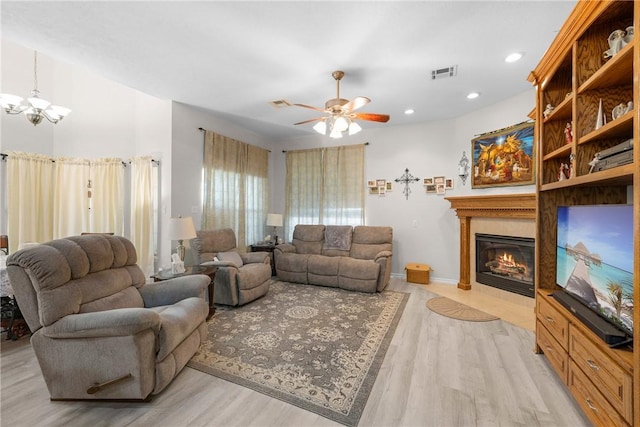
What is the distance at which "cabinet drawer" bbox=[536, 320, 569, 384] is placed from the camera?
176 cm

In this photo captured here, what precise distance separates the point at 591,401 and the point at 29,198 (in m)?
6.49

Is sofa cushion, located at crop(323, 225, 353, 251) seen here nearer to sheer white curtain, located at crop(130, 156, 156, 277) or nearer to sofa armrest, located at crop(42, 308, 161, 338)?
sheer white curtain, located at crop(130, 156, 156, 277)

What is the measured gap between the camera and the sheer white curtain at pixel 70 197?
4141 millimetres

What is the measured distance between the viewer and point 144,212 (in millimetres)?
3896

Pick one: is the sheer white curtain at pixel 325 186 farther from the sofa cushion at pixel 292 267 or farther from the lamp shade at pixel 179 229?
the lamp shade at pixel 179 229

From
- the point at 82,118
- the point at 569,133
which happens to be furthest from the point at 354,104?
the point at 82,118

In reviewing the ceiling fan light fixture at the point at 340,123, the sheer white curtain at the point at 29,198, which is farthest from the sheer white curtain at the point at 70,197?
the ceiling fan light fixture at the point at 340,123

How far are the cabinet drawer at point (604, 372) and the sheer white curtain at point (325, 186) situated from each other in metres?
3.73

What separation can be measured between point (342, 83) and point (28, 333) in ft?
14.2

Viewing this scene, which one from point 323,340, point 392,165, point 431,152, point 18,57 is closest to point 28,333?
point 323,340

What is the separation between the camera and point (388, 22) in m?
2.13

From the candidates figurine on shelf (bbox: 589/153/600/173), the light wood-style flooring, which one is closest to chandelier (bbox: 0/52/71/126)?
the light wood-style flooring

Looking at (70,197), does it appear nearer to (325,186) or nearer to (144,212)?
(144,212)

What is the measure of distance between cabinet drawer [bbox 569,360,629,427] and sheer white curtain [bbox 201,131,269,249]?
4.44 meters
